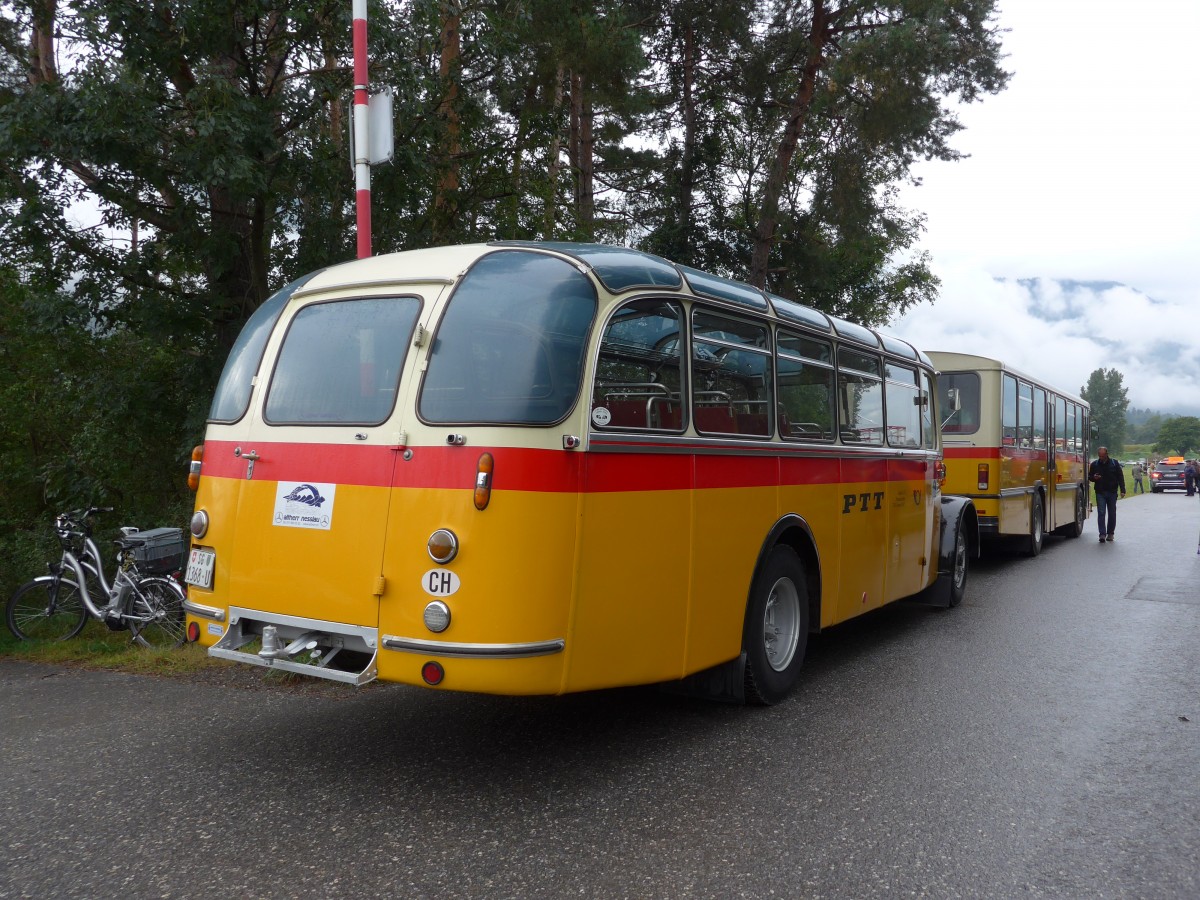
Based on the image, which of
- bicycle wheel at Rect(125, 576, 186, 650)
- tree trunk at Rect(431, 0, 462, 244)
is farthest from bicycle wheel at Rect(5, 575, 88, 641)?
tree trunk at Rect(431, 0, 462, 244)

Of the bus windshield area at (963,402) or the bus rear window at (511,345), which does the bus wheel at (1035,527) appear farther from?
the bus rear window at (511,345)

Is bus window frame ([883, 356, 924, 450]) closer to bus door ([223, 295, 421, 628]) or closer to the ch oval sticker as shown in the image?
bus door ([223, 295, 421, 628])

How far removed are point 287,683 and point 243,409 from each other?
7.43 ft

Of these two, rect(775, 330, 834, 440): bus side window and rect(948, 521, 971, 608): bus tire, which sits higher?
rect(775, 330, 834, 440): bus side window

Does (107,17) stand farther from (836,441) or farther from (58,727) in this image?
(836,441)

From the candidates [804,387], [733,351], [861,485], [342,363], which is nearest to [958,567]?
[861,485]

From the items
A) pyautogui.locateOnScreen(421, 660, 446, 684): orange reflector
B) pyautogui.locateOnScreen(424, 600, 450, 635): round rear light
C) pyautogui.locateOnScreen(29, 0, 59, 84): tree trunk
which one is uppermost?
pyautogui.locateOnScreen(29, 0, 59, 84): tree trunk

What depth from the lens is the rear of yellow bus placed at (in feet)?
13.9

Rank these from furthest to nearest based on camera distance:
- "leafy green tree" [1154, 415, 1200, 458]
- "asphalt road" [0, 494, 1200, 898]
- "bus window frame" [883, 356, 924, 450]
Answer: "leafy green tree" [1154, 415, 1200, 458]
"bus window frame" [883, 356, 924, 450]
"asphalt road" [0, 494, 1200, 898]

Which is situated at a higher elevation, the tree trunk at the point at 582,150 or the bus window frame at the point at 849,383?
the tree trunk at the point at 582,150

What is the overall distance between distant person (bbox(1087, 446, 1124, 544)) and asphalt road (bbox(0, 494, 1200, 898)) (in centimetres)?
1163

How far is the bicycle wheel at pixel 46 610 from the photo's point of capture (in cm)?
830

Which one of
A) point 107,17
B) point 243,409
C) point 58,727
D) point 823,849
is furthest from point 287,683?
point 107,17

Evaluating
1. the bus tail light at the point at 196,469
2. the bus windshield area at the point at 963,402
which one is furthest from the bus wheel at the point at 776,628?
the bus windshield area at the point at 963,402
